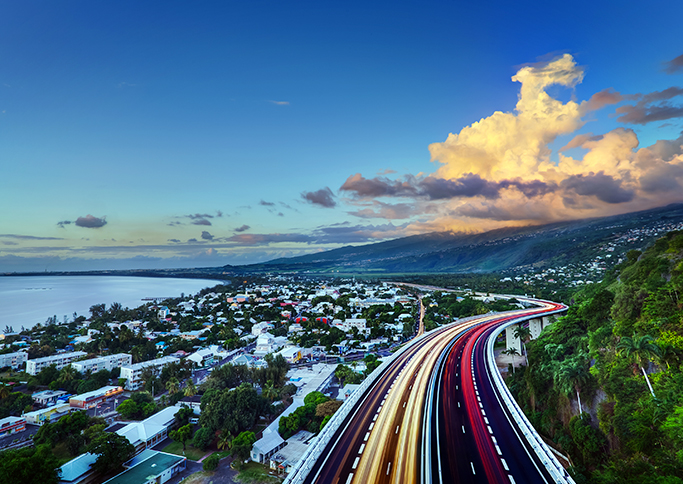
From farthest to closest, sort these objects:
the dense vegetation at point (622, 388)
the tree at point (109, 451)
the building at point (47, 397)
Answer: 1. the building at point (47, 397)
2. the tree at point (109, 451)
3. the dense vegetation at point (622, 388)

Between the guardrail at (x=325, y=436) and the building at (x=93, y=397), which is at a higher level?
the guardrail at (x=325, y=436)

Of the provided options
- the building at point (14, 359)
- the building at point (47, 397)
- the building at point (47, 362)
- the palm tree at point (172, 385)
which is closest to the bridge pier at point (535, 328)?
the palm tree at point (172, 385)

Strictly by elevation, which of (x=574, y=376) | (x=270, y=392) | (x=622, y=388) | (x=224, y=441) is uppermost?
(x=622, y=388)

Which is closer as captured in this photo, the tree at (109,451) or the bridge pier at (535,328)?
the tree at (109,451)

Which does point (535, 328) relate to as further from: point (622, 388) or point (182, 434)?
point (182, 434)

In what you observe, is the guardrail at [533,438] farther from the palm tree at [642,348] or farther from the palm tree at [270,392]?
the palm tree at [270,392]

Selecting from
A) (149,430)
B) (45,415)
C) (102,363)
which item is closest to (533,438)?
(149,430)

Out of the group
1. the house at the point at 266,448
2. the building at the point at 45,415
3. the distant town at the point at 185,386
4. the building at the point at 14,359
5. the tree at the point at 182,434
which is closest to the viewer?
the house at the point at 266,448

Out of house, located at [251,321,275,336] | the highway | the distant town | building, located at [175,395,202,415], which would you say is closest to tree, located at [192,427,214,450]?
the distant town
